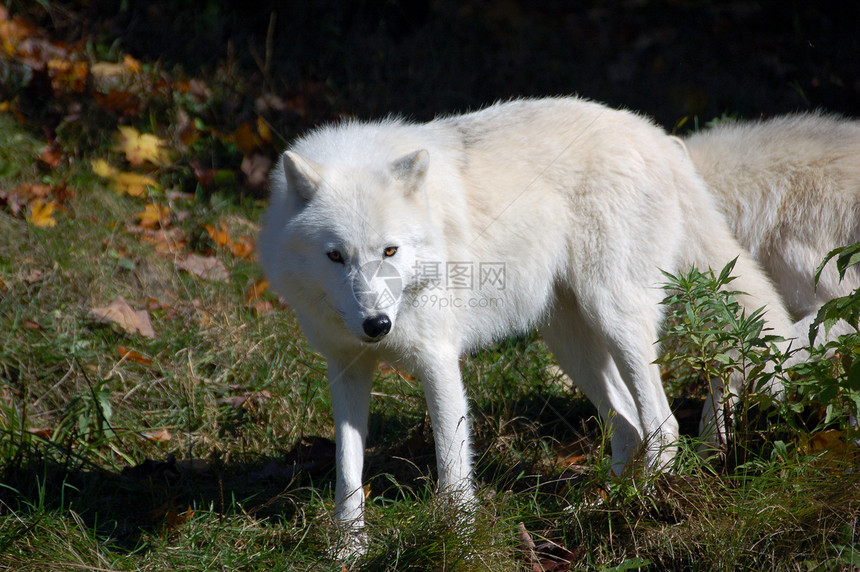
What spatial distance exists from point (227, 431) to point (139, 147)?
310 centimetres

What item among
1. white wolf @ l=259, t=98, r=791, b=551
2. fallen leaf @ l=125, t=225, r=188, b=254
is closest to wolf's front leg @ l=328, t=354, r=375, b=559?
white wolf @ l=259, t=98, r=791, b=551

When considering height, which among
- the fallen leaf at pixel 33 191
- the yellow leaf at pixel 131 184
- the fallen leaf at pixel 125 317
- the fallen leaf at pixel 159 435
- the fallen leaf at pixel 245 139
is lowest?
the fallen leaf at pixel 159 435

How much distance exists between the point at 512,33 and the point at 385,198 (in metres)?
5.69

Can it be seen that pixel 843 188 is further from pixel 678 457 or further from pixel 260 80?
pixel 260 80

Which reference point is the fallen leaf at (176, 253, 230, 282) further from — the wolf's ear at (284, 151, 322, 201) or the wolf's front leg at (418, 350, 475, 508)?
the wolf's front leg at (418, 350, 475, 508)

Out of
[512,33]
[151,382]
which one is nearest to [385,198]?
[151,382]

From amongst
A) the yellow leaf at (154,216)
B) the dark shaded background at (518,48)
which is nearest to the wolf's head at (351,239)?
Result: the yellow leaf at (154,216)

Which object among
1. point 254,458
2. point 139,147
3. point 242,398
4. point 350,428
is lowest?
point 254,458

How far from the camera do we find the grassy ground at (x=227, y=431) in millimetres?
2758

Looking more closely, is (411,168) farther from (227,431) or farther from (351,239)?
(227,431)

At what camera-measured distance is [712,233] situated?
3.79m

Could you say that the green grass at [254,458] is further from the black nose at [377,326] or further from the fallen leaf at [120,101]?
the fallen leaf at [120,101]

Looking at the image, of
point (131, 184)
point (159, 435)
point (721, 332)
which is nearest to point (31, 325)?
point (159, 435)

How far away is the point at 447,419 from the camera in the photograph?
10.4 feet
